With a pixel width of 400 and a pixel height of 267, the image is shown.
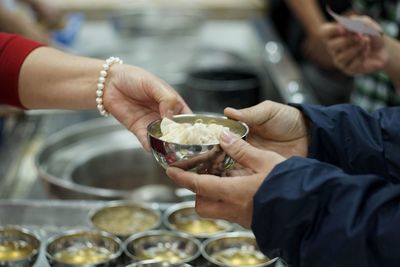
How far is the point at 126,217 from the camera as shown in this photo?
197cm

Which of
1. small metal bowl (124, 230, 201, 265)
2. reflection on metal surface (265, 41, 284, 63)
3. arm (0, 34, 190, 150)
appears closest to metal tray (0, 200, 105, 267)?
small metal bowl (124, 230, 201, 265)

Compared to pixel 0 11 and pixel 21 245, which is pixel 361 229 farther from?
pixel 0 11

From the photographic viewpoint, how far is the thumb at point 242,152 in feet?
4.35

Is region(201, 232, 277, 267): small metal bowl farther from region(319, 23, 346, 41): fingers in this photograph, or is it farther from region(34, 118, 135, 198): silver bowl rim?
region(319, 23, 346, 41): fingers

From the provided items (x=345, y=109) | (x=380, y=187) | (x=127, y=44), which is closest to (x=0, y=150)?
(x=127, y=44)

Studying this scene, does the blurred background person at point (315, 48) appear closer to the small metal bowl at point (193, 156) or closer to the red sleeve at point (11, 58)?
the red sleeve at point (11, 58)

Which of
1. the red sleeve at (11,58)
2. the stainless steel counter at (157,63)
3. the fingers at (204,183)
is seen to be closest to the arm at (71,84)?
the red sleeve at (11,58)

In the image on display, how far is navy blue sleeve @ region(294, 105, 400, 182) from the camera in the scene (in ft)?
5.28

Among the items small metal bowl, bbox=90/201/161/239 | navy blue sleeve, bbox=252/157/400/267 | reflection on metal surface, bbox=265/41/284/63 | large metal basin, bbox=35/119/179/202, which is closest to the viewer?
navy blue sleeve, bbox=252/157/400/267

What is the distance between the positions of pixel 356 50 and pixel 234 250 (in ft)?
3.05

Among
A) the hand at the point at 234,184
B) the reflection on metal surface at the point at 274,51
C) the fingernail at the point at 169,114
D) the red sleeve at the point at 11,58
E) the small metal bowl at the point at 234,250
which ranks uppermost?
the red sleeve at the point at 11,58

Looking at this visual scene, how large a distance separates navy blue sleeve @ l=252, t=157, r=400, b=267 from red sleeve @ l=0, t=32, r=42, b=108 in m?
0.84

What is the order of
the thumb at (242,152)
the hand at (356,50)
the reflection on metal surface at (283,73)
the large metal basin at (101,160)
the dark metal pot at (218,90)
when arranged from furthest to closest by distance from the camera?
the dark metal pot at (218,90), the reflection on metal surface at (283,73), the large metal basin at (101,160), the hand at (356,50), the thumb at (242,152)

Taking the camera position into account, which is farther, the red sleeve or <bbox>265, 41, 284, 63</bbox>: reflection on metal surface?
<bbox>265, 41, 284, 63</bbox>: reflection on metal surface
